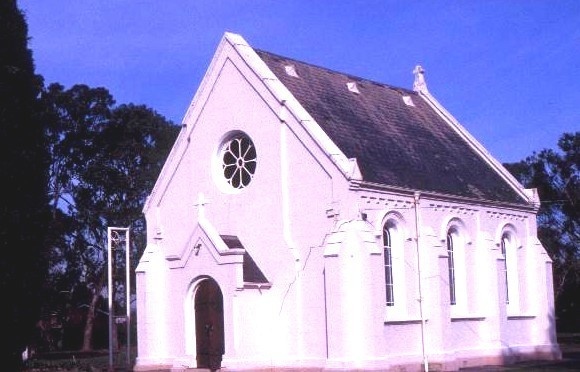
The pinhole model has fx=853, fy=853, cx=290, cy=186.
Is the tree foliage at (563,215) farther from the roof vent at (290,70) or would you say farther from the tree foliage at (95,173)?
the roof vent at (290,70)

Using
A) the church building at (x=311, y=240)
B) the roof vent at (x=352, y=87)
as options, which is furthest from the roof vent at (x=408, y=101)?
the roof vent at (x=352, y=87)

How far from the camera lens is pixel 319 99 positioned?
3328 cm

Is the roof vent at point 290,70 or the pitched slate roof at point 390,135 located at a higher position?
the roof vent at point 290,70

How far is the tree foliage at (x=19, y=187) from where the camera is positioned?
81.2ft

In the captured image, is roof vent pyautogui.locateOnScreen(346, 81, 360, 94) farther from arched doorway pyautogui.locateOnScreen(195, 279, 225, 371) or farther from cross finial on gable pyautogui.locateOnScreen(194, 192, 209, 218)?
arched doorway pyautogui.locateOnScreen(195, 279, 225, 371)

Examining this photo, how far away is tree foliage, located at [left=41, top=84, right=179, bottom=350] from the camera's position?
64.8 meters

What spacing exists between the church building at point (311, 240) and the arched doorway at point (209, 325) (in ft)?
0.19

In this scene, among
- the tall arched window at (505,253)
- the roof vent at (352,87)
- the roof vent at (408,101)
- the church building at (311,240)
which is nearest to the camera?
the church building at (311,240)

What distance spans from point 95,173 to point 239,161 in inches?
1357

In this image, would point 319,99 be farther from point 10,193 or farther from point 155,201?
point 10,193

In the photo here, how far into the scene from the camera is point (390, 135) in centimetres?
3481

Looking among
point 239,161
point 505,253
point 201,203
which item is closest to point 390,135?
point 239,161

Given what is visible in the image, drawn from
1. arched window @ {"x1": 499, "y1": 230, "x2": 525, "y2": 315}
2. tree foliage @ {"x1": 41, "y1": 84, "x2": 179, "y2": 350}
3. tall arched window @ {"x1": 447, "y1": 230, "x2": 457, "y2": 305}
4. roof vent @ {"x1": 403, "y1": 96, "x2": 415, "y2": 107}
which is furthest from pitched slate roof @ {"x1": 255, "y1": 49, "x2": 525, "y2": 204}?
tree foliage @ {"x1": 41, "y1": 84, "x2": 179, "y2": 350}

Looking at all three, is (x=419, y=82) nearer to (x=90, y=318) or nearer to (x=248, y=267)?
(x=248, y=267)
